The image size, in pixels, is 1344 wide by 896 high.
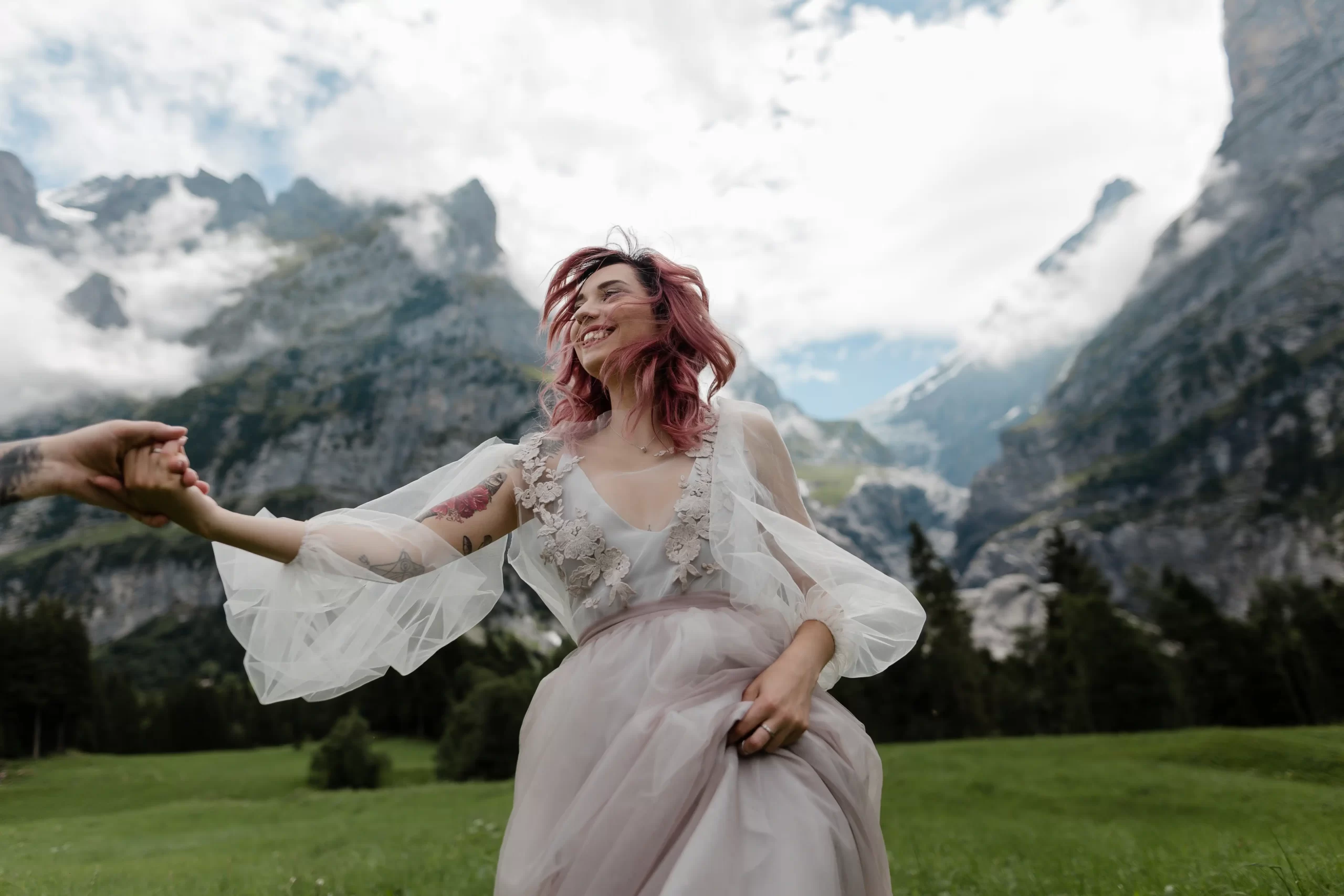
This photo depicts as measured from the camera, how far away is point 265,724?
84.1 m

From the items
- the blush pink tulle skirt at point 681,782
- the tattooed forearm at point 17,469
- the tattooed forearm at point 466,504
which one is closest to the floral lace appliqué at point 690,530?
the blush pink tulle skirt at point 681,782

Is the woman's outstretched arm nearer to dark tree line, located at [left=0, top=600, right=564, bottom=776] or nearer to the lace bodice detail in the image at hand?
the lace bodice detail

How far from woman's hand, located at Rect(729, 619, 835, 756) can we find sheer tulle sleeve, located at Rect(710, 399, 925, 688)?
0.12 meters

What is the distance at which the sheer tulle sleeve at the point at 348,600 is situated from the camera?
346 centimetres

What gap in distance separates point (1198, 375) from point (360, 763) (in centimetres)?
22024

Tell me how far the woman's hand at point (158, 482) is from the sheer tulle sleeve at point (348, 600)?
2.07 feet

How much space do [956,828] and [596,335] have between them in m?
15.1

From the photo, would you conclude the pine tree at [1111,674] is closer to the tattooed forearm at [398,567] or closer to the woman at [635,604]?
the woman at [635,604]

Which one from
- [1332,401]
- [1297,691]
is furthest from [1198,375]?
[1297,691]

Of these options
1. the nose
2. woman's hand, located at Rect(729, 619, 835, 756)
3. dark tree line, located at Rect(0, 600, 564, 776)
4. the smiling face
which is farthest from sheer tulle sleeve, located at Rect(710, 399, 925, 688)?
dark tree line, located at Rect(0, 600, 564, 776)

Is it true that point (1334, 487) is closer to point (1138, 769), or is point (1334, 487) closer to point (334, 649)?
point (1138, 769)

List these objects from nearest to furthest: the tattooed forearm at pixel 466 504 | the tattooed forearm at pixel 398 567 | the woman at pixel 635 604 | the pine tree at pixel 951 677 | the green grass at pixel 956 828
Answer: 1. the woman at pixel 635 604
2. the tattooed forearm at pixel 398 567
3. the tattooed forearm at pixel 466 504
4. the green grass at pixel 956 828
5. the pine tree at pixel 951 677

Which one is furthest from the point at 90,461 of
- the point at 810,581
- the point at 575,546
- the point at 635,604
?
the point at 810,581

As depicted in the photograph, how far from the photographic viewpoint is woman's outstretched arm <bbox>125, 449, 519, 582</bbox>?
2732mm
